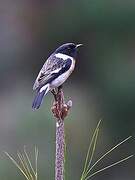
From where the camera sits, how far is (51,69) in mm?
3320

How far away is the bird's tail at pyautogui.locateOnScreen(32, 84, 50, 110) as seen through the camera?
3069mm

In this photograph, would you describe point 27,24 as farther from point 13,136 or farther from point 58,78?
point 58,78

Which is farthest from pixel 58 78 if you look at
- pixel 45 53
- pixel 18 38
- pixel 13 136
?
pixel 18 38

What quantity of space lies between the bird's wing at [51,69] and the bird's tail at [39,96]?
0.02 m

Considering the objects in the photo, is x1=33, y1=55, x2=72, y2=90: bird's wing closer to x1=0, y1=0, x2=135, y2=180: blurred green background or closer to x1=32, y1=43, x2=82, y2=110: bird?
x1=32, y1=43, x2=82, y2=110: bird

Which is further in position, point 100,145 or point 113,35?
point 113,35

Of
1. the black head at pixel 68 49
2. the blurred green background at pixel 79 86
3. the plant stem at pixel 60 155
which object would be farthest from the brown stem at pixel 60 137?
the blurred green background at pixel 79 86

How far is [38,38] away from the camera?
11.3 metres

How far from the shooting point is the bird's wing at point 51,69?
3232 mm

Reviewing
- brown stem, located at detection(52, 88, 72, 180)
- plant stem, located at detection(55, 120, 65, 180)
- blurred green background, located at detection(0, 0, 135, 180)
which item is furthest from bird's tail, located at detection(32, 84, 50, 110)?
blurred green background, located at detection(0, 0, 135, 180)

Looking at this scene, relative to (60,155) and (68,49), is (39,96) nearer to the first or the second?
(68,49)

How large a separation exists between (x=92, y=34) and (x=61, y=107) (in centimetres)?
787

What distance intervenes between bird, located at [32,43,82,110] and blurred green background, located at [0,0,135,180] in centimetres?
445

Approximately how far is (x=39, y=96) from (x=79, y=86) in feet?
23.2
